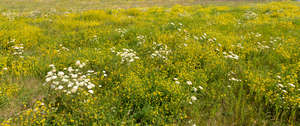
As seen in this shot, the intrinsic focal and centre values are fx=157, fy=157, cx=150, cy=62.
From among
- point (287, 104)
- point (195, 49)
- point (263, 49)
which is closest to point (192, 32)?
point (195, 49)

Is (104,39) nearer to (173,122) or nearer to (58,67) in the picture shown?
(58,67)

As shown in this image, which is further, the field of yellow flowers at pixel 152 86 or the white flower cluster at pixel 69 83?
the white flower cluster at pixel 69 83

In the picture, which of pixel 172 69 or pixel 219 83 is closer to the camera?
pixel 219 83

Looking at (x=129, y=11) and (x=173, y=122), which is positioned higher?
(x=129, y=11)

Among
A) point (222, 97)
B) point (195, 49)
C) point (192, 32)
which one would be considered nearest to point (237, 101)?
Result: point (222, 97)

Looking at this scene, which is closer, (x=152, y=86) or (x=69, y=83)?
(x=69, y=83)

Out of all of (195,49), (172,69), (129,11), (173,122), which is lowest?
(173,122)

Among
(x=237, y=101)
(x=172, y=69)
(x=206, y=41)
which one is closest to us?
(x=237, y=101)

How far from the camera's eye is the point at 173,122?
7.87ft

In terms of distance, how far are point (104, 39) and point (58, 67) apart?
7.22 feet

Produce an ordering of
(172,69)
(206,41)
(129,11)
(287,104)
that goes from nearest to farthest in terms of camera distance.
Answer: (287,104), (172,69), (206,41), (129,11)

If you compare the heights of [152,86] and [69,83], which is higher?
[69,83]

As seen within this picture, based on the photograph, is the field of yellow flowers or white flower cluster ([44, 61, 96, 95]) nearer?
the field of yellow flowers

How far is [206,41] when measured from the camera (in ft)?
17.7
